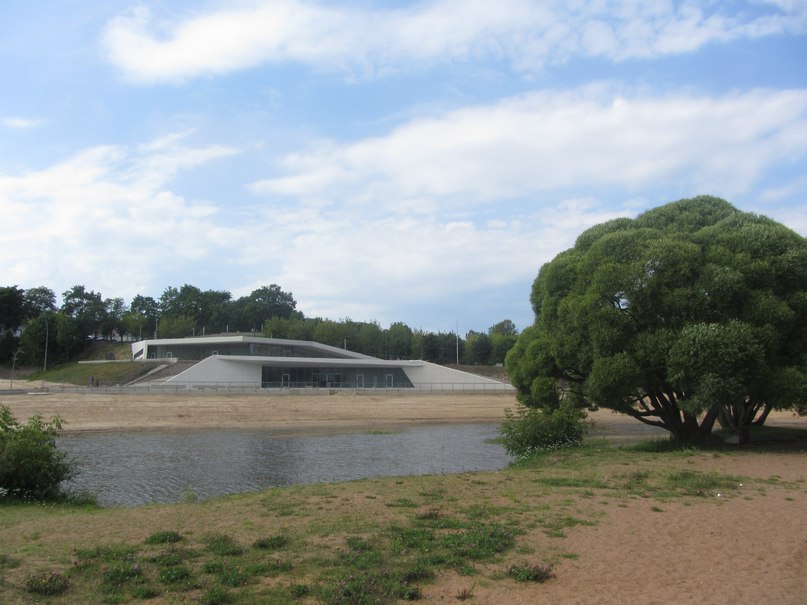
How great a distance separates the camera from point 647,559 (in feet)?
26.5

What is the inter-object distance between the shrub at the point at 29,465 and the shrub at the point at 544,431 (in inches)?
540

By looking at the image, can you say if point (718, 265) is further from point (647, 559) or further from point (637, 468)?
point (647, 559)

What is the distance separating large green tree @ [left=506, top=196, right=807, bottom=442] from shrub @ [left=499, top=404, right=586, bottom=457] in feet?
2.71

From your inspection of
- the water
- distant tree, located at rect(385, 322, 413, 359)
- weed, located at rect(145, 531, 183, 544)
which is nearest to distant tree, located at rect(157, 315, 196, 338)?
distant tree, located at rect(385, 322, 413, 359)

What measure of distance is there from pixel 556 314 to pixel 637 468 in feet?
24.2

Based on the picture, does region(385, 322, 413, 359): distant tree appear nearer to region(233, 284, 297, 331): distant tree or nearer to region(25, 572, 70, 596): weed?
region(233, 284, 297, 331): distant tree

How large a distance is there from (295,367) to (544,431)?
188ft

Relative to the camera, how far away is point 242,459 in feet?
75.2

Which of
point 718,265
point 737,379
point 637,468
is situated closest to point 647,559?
point 637,468

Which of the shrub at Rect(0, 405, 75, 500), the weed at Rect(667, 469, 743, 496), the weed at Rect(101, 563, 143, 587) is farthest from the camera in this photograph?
the shrub at Rect(0, 405, 75, 500)

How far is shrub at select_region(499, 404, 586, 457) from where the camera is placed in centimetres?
2091

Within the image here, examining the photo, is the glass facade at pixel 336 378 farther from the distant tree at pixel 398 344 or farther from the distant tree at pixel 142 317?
the distant tree at pixel 142 317

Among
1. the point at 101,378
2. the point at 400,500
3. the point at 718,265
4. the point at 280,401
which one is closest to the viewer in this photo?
the point at 400,500

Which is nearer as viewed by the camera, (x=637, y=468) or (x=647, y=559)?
(x=647, y=559)
